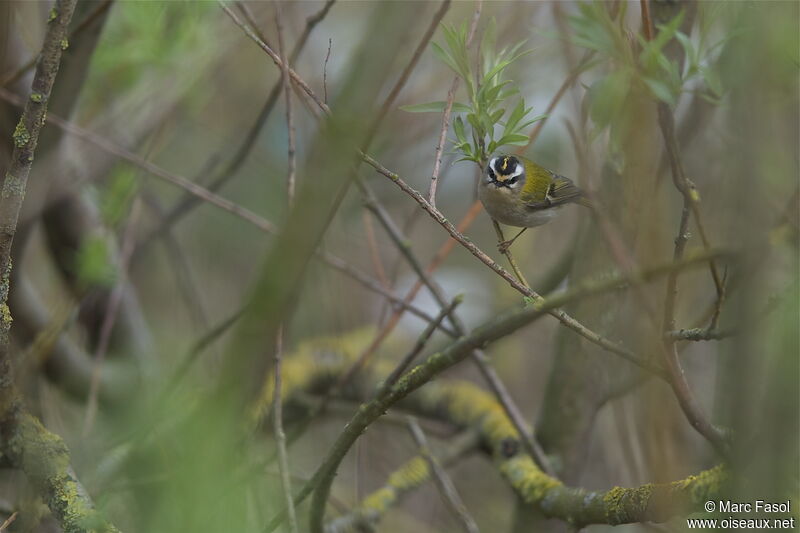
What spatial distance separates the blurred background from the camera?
893 millimetres

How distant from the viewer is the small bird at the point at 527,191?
248cm

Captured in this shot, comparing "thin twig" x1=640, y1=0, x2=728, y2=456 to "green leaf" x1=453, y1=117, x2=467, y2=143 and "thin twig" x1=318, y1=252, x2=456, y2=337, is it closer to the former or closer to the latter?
"green leaf" x1=453, y1=117, x2=467, y2=143

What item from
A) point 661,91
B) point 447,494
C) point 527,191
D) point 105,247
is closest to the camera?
point 661,91

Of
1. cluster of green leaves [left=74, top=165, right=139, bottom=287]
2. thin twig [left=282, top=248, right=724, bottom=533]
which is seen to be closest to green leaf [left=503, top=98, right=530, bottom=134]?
thin twig [left=282, top=248, right=724, bottom=533]

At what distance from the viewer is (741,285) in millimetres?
859

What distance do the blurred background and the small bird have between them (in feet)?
0.62

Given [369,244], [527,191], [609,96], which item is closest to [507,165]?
[527,191]

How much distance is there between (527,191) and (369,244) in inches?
23.3

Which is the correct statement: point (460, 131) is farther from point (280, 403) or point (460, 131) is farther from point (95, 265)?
point (95, 265)

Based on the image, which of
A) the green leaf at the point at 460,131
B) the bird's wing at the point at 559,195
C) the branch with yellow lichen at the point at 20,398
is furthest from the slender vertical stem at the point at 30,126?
the bird's wing at the point at 559,195

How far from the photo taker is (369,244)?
278cm

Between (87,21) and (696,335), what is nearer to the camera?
(696,335)

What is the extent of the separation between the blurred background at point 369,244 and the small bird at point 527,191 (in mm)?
188

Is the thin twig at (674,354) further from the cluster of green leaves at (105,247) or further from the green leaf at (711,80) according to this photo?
the cluster of green leaves at (105,247)
